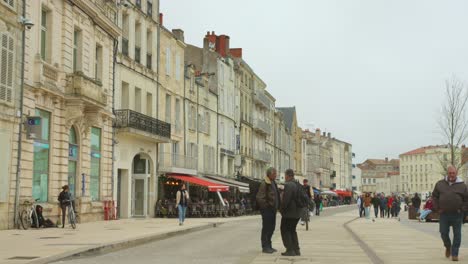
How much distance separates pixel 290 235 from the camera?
1333cm

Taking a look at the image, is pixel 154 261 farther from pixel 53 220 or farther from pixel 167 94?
pixel 167 94

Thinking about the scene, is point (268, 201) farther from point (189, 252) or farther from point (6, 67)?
point (6, 67)

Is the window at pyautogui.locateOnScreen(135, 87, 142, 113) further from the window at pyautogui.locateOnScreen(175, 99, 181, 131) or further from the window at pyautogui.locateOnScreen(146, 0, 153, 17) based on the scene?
the window at pyautogui.locateOnScreen(175, 99, 181, 131)

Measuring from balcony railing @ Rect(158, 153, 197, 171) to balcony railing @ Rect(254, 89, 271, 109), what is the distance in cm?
2544

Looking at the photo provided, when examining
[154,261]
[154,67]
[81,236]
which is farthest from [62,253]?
[154,67]

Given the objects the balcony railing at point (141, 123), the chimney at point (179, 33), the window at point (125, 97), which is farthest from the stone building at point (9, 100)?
the chimney at point (179, 33)

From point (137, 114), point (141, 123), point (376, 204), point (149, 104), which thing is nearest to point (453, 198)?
point (137, 114)

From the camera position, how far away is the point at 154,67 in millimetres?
38188

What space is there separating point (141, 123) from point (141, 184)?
13.5 ft

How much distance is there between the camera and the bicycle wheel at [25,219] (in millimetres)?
21781

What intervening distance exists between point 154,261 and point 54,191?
1309cm

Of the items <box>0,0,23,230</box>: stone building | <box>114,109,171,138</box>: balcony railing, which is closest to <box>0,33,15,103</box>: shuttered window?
<box>0,0,23,230</box>: stone building

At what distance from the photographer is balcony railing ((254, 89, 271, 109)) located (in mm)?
67938

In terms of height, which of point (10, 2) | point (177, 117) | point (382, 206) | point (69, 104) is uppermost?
point (10, 2)
